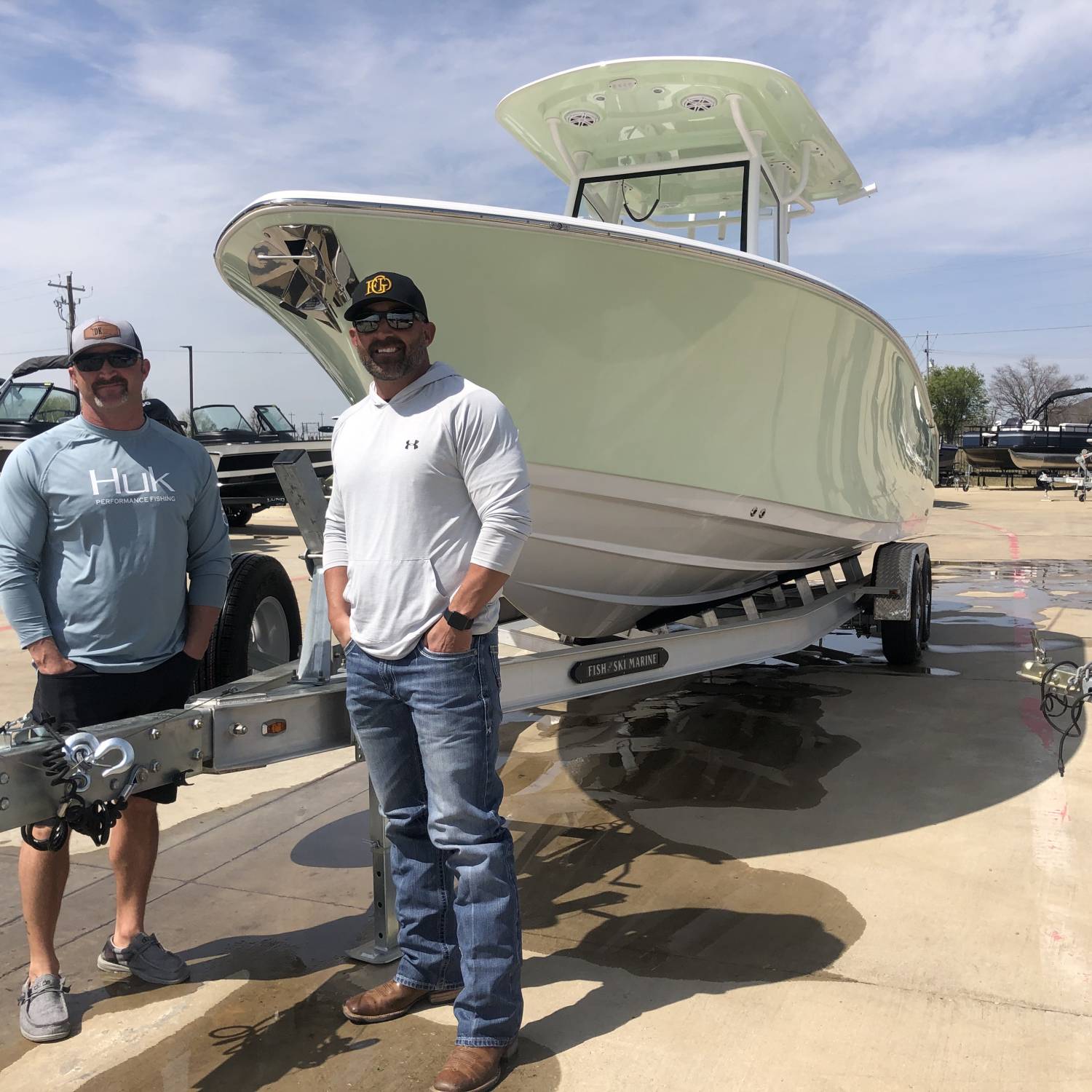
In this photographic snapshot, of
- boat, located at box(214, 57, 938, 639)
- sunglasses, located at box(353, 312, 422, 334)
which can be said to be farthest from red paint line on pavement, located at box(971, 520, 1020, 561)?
sunglasses, located at box(353, 312, 422, 334)

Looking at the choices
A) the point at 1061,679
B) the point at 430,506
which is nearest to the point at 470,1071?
the point at 430,506

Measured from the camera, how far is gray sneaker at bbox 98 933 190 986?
2.74 m

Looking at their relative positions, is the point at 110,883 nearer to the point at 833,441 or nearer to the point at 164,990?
the point at 164,990

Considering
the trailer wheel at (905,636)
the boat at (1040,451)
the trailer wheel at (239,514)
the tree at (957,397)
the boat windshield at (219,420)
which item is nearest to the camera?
the trailer wheel at (905,636)

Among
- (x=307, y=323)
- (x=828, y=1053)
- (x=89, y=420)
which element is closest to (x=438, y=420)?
(x=89, y=420)

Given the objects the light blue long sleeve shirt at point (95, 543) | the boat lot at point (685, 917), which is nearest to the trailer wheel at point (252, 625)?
the boat lot at point (685, 917)

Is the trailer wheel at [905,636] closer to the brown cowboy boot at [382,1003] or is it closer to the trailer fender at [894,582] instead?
the trailer fender at [894,582]

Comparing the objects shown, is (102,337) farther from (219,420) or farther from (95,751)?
(219,420)

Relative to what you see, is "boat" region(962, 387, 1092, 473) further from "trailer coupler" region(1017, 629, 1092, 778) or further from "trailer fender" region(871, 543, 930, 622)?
"trailer coupler" region(1017, 629, 1092, 778)

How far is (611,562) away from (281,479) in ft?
4.42

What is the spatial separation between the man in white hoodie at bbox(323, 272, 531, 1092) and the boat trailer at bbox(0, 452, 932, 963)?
35 centimetres

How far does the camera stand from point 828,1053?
2.35 m

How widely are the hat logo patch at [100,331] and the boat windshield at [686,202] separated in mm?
3276

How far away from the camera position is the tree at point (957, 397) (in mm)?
79812
